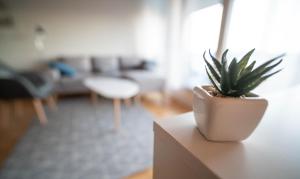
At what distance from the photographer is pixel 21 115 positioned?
2.59 meters

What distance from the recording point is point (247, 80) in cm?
59

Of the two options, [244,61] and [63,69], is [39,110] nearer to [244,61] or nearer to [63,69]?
[63,69]

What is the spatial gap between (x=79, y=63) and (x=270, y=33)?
3123mm

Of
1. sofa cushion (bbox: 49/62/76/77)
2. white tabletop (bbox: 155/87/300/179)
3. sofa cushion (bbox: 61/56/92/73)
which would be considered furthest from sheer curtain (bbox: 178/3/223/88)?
sofa cushion (bbox: 49/62/76/77)

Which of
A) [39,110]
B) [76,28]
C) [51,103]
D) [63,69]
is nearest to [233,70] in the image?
[39,110]

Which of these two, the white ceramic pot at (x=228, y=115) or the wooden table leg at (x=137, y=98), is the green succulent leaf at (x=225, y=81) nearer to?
the white ceramic pot at (x=228, y=115)

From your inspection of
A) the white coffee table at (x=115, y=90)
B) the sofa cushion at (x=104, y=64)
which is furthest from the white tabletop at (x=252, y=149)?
the sofa cushion at (x=104, y=64)

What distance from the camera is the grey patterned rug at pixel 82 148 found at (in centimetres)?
157

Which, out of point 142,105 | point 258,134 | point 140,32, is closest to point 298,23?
point 258,134

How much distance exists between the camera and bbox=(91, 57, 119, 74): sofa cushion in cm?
357

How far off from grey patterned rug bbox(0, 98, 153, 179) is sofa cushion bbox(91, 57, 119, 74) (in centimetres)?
111

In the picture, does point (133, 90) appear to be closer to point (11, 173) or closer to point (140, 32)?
point (11, 173)

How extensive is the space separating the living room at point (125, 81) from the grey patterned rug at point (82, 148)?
0.04 ft

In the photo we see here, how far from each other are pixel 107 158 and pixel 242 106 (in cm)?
152
